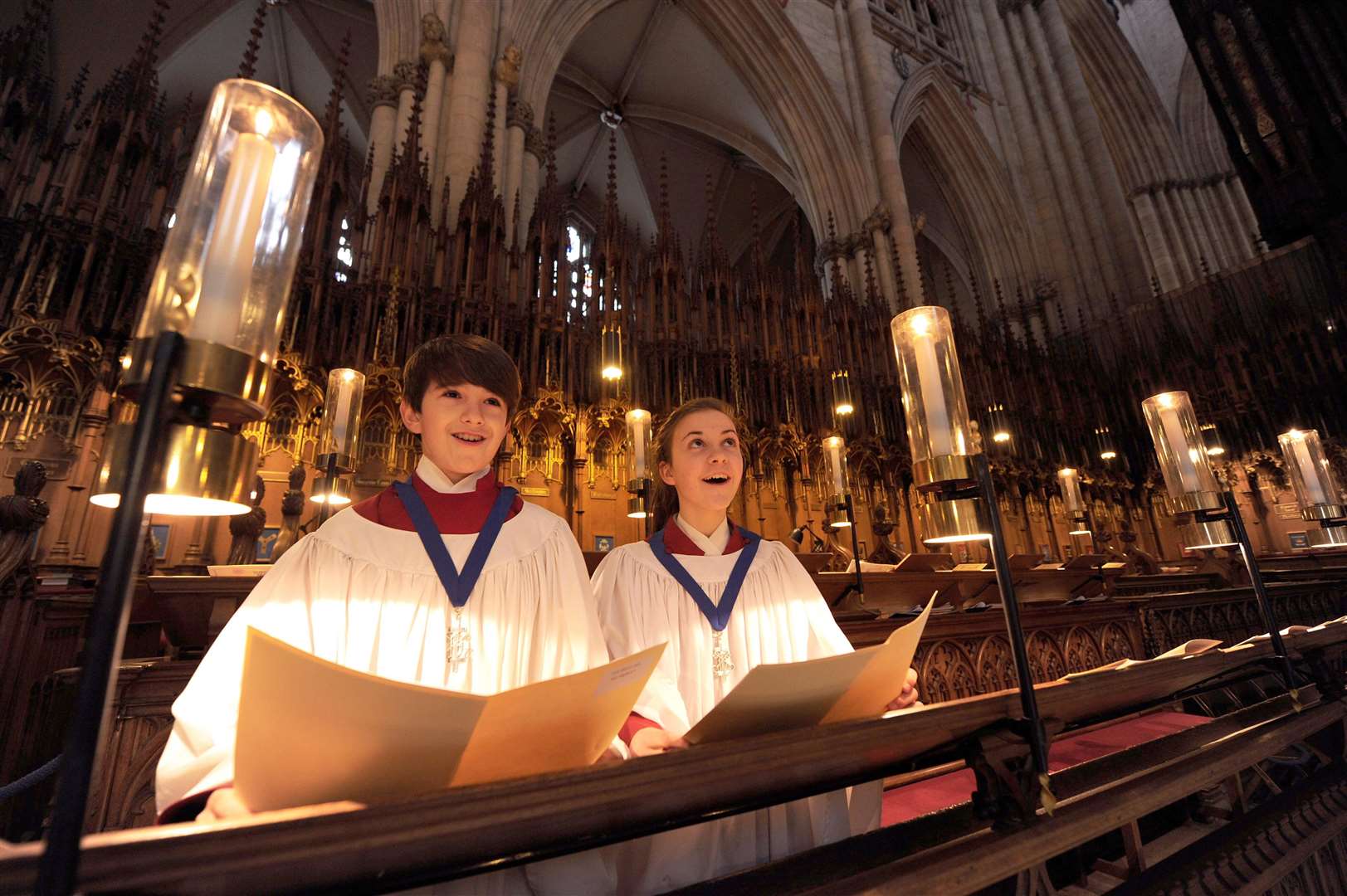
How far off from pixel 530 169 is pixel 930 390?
7.47 meters

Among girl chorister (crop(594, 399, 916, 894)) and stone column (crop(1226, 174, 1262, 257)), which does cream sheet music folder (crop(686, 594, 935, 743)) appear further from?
stone column (crop(1226, 174, 1262, 257))

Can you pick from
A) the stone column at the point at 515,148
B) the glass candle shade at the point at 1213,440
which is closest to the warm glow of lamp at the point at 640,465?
the stone column at the point at 515,148

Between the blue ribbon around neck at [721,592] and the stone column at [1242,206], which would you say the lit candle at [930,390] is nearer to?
the blue ribbon around neck at [721,592]

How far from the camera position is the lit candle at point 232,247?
0.63m

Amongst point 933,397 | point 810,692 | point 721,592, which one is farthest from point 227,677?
point 933,397

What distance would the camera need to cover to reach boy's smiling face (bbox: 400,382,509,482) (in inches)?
52.6

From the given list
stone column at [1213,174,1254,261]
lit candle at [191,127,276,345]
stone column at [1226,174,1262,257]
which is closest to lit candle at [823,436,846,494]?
lit candle at [191,127,276,345]

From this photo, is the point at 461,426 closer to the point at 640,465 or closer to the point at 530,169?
the point at 640,465

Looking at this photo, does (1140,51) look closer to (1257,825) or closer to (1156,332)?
(1156,332)

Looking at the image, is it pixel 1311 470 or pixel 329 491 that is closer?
pixel 329 491

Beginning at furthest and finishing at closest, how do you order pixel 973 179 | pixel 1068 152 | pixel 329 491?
pixel 973 179
pixel 1068 152
pixel 329 491

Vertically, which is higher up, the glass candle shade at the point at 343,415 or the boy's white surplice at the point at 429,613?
the glass candle shade at the point at 343,415

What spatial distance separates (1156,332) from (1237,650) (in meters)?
11.7

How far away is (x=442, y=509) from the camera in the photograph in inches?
51.8
